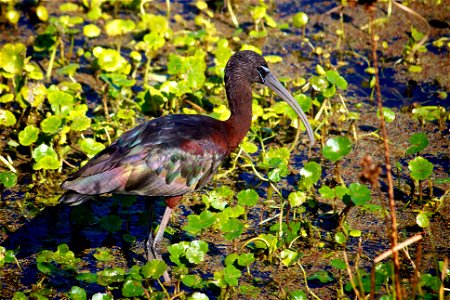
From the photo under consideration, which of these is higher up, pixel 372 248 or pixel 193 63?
pixel 193 63

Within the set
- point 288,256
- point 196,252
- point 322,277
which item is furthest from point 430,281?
point 196,252

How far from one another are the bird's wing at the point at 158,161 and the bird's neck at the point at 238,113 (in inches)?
5.8

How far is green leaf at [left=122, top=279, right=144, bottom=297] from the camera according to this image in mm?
4332

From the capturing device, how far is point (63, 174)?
5766 millimetres

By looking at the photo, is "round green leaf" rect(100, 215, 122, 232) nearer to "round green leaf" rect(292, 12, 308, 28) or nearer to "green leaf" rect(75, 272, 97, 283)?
"green leaf" rect(75, 272, 97, 283)

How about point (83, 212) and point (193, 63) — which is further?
point (193, 63)

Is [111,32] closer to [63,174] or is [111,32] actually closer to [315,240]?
[63,174]

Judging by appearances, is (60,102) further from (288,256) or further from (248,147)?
(288,256)

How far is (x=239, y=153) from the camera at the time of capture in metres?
5.79

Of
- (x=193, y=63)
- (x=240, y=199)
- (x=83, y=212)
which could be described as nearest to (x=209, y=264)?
(x=240, y=199)

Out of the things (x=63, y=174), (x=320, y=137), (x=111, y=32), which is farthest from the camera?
(x=111, y=32)

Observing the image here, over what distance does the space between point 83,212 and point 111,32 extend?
102 inches

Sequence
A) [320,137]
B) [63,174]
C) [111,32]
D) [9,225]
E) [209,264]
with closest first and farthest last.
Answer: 1. [209,264]
2. [9,225]
3. [63,174]
4. [320,137]
5. [111,32]

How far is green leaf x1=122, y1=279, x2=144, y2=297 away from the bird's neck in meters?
1.23
